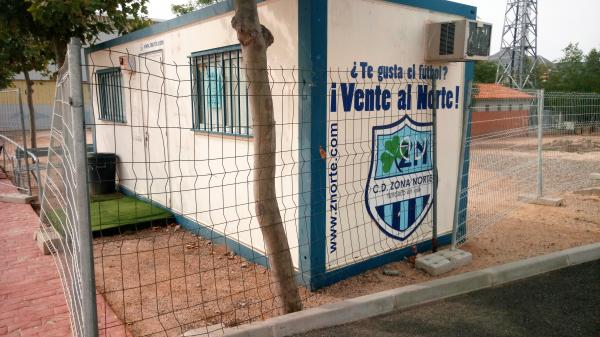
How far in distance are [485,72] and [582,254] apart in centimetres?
3753

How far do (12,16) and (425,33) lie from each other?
7123 mm

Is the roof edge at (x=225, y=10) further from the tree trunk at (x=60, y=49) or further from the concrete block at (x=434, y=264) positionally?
the concrete block at (x=434, y=264)

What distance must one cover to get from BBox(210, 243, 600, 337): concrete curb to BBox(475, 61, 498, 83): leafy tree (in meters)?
35.0

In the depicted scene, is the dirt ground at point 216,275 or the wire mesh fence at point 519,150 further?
the wire mesh fence at point 519,150

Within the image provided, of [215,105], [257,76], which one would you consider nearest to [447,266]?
[257,76]

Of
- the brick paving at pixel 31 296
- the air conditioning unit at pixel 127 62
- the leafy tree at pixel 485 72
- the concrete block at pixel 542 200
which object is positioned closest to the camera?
the brick paving at pixel 31 296

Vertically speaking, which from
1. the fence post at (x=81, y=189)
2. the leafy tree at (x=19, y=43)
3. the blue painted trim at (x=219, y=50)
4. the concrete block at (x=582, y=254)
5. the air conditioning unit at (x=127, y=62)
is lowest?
the concrete block at (x=582, y=254)

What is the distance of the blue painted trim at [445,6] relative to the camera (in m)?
5.08

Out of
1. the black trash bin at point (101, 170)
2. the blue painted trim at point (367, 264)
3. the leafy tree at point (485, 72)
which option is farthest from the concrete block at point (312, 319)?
the leafy tree at point (485, 72)

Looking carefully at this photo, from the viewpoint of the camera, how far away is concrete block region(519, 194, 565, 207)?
8266mm

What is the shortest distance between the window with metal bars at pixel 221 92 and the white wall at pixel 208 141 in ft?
0.38

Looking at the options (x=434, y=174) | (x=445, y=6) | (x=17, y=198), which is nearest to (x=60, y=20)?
(x=17, y=198)

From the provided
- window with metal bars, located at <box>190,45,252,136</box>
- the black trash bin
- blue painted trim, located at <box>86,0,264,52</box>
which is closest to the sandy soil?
window with metal bars, located at <box>190,45,252,136</box>

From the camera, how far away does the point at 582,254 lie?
5.26 metres
